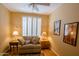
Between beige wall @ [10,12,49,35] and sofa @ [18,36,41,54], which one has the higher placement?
beige wall @ [10,12,49,35]

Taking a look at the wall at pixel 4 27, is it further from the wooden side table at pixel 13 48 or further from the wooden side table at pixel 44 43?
the wooden side table at pixel 44 43

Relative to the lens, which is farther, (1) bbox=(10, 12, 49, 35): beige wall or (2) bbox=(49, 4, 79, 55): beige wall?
(1) bbox=(10, 12, 49, 35): beige wall

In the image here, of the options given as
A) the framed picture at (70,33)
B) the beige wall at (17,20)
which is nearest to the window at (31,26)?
the beige wall at (17,20)

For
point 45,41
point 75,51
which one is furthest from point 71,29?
point 45,41

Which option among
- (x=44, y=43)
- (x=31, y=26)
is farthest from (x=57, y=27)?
(x=31, y=26)

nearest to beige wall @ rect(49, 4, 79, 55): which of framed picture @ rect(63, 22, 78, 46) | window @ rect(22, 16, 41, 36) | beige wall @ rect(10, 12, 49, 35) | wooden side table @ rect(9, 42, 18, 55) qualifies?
framed picture @ rect(63, 22, 78, 46)

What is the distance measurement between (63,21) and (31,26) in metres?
1.32

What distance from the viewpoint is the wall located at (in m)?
3.21

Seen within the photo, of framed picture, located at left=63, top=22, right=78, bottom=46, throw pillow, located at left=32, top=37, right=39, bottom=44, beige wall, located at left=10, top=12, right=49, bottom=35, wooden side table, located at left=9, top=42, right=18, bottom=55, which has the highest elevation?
beige wall, located at left=10, top=12, right=49, bottom=35

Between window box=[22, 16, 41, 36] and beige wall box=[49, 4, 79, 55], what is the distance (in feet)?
1.75

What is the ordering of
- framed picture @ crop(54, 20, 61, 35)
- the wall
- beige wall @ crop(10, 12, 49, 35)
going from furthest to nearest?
1. beige wall @ crop(10, 12, 49, 35)
2. framed picture @ crop(54, 20, 61, 35)
3. the wall

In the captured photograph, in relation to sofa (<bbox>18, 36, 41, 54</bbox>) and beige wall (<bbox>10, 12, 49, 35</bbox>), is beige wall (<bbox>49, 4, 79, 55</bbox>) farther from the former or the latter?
sofa (<bbox>18, 36, 41, 54</bbox>)

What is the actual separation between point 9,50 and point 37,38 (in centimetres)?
129

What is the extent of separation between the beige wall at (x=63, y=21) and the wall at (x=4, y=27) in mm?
1773
